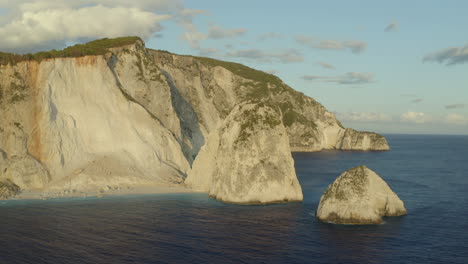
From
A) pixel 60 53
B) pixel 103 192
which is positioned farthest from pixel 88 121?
pixel 103 192

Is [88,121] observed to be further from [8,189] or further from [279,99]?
[279,99]

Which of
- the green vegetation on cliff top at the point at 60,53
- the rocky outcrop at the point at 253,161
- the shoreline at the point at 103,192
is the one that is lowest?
the shoreline at the point at 103,192

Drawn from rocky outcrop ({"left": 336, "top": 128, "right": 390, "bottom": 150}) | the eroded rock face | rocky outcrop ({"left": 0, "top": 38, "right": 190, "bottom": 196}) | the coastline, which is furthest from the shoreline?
rocky outcrop ({"left": 336, "top": 128, "right": 390, "bottom": 150})

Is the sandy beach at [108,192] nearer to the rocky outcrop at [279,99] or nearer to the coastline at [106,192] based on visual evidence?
the coastline at [106,192]

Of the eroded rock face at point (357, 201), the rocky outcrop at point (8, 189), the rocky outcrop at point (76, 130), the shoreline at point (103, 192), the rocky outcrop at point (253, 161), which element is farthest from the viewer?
the rocky outcrop at point (76, 130)

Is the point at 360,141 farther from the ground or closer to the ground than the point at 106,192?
farther from the ground

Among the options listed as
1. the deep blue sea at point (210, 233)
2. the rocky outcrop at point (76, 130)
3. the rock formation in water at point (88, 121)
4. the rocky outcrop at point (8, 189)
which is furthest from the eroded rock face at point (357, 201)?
the rocky outcrop at point (8, 189)
